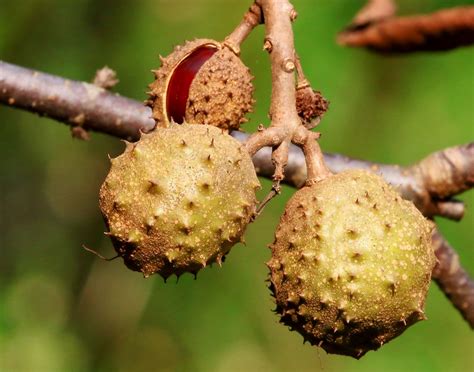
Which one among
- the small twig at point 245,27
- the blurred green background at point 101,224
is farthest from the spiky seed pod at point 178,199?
the blurred green background at point 101,224

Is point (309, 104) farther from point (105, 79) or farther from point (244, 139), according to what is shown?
point (105, 79)

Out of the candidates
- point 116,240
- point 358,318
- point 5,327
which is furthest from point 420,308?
point 5,327

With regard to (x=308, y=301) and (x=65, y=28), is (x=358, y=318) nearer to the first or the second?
(x=308, y=301)

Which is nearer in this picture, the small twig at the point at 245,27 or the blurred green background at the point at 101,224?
the small twig at the point at 245,27

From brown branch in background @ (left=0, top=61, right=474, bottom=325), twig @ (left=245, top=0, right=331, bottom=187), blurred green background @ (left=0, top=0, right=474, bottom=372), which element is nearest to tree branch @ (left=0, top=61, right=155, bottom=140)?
brown branch in background @ (left=0, top=61, right=474, bottom=325)

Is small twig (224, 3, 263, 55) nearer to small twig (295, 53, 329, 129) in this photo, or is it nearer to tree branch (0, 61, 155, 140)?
small twig (295, 53, 329, 129)

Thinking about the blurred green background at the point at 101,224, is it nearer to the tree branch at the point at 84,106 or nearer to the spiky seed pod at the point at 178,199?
the tree branch at the point at 84,106
